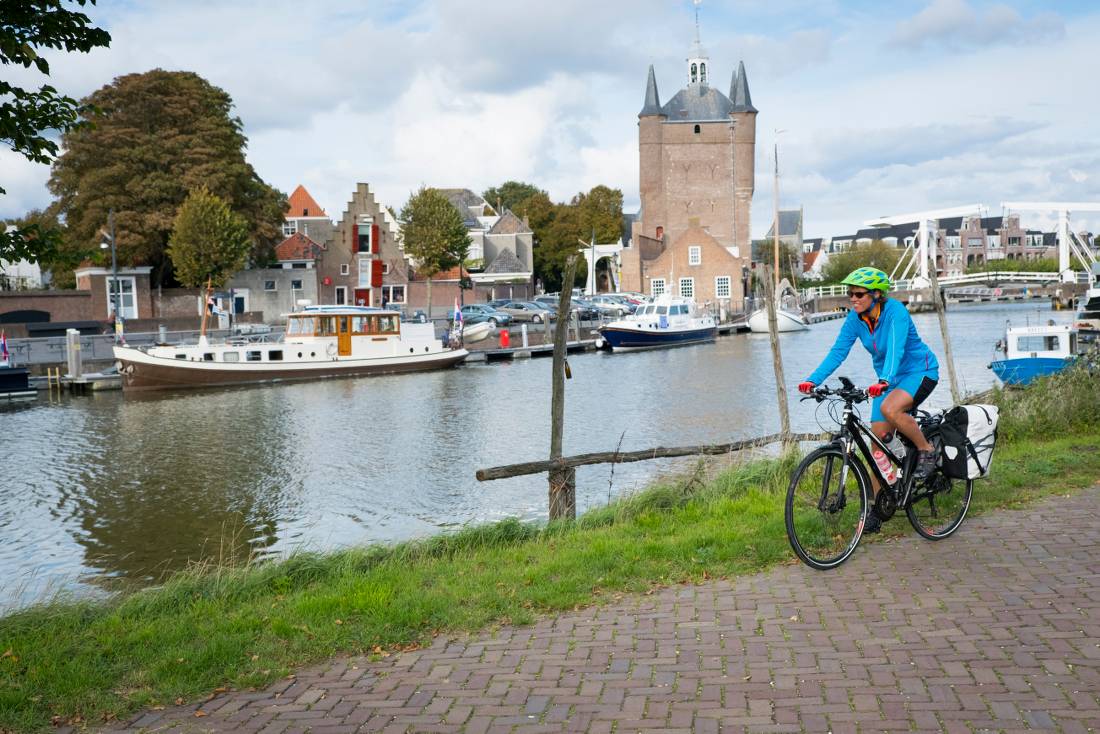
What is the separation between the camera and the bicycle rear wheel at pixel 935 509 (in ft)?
22.4

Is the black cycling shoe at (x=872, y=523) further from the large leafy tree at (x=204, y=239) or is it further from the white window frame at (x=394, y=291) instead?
the white window frame at (x=394, y=291)

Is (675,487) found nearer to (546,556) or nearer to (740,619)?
(546,556)

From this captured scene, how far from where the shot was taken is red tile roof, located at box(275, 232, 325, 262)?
66125 mm

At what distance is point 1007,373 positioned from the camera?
26.9 m

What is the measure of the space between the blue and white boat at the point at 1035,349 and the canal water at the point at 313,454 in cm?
154

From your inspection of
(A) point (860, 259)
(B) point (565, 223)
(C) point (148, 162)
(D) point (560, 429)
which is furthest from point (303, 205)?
(D) point (560, 429)

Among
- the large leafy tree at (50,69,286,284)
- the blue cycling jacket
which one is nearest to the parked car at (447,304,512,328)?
the large leafy tree at (50,69,286,284)

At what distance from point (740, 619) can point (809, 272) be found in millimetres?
143529

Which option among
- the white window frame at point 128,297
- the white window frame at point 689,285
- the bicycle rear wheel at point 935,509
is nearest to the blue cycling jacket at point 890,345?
the bicycle rear wheel at point 935,509

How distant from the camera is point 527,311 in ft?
193

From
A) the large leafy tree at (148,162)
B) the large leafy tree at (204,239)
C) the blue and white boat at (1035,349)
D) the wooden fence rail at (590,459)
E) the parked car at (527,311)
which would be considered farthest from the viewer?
the parked car at (527,311)

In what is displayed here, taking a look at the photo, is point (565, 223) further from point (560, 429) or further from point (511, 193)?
point (560, 429)

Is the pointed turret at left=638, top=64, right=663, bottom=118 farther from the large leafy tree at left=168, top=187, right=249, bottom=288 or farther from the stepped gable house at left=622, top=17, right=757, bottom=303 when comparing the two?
the large leafy tree at left=168, top=187, right=249, bottom=288

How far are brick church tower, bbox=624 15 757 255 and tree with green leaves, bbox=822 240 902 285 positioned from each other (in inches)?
746
